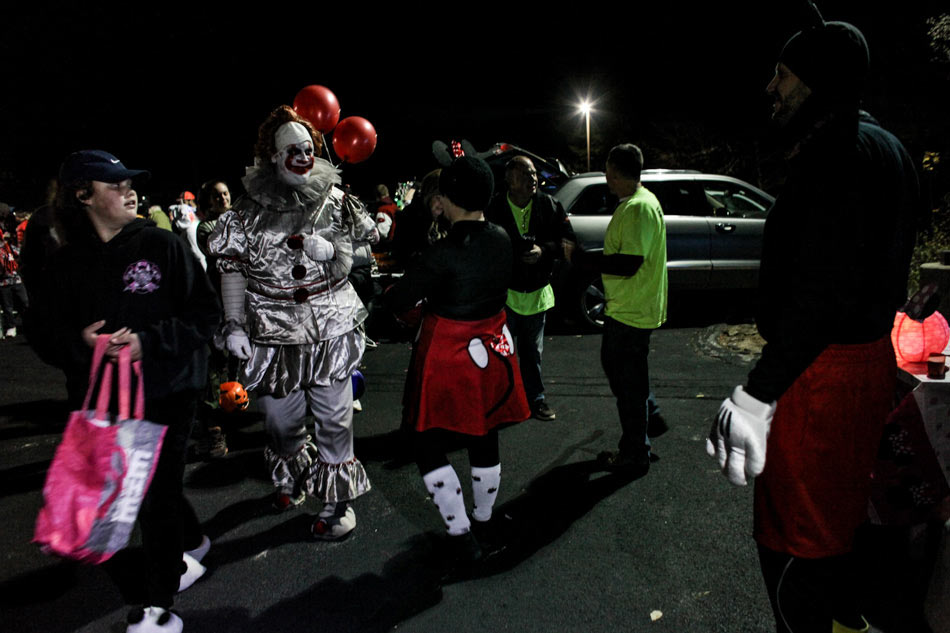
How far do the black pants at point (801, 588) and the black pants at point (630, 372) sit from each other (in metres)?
1.80

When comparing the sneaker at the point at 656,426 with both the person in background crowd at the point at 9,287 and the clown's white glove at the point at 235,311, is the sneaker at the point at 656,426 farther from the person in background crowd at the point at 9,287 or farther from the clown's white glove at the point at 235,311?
the person in background crowd at the point at 9,287

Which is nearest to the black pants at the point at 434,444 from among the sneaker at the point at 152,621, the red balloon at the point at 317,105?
the sneaker at the point at 152,621

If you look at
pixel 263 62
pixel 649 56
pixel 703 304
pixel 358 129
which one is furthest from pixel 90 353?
pixel 263 62

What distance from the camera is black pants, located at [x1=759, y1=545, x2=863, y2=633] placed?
5.51 ft

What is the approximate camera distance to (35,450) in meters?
4.69

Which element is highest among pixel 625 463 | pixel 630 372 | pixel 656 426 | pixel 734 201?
pixel 734 201

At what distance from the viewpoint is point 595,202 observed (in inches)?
308

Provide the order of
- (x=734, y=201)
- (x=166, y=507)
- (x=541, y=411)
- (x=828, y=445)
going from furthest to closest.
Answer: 1. (x=734, y=201)
2. (x=541, y=411)
3. (x=166, y=507)
4. (x=828, y=445)

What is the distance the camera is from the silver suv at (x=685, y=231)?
7660mm

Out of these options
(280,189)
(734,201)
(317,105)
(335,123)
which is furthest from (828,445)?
(734,201)

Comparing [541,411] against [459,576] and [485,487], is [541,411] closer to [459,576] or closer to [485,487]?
[485,487]

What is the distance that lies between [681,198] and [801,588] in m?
6.97

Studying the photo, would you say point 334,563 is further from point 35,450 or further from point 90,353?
point 35,450

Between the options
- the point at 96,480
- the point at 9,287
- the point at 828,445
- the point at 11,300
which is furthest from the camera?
the point at 11,300
